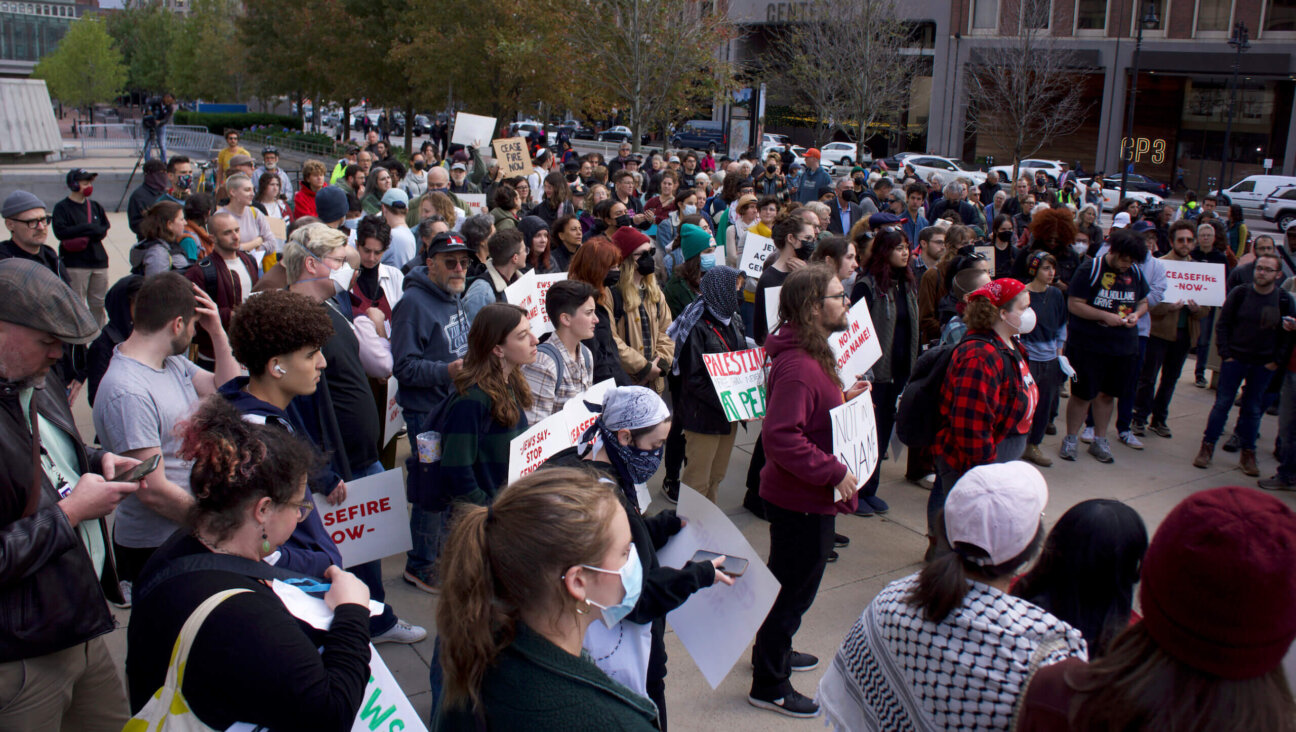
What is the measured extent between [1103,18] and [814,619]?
4695 cm

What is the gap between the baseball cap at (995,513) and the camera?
2375 millimetres

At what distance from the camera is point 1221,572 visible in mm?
1693

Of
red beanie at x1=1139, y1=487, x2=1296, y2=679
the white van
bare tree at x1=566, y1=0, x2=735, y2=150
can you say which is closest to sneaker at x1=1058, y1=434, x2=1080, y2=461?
red beanie at x1=1139, y1=487, x2=1296, y2=679

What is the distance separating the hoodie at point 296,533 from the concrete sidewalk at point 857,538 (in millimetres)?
960

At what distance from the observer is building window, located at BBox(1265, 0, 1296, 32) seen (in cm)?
4038

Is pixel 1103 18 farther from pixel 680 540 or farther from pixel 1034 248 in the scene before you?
pixel 680 540

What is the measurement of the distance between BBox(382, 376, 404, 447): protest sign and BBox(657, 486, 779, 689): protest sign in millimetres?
2714

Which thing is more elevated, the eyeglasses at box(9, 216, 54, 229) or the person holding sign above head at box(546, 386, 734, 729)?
the eyeglasses at box(9, 216, 54, 229)

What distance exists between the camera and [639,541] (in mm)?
2816

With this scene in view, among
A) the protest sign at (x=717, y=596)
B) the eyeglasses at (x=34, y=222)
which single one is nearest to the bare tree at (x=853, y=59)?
the eyeglasses at (x=34, y=222)

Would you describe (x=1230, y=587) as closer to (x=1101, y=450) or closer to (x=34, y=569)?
(x=34, y=569)

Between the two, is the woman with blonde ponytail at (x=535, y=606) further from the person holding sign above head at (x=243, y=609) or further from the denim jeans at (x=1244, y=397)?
the denim jeans at (x=1244, y=397)

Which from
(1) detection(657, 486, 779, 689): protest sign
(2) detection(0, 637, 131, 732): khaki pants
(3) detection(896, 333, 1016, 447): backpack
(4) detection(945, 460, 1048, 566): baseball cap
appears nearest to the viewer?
(4) detection(945, 460, 1048, 566): baseball cap

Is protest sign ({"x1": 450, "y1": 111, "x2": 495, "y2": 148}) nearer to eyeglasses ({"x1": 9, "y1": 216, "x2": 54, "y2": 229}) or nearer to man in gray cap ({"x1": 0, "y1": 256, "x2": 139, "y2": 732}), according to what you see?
eyeglasses ({"x1": 9, "y1": 216, "x2": 54, "y2": 229})
